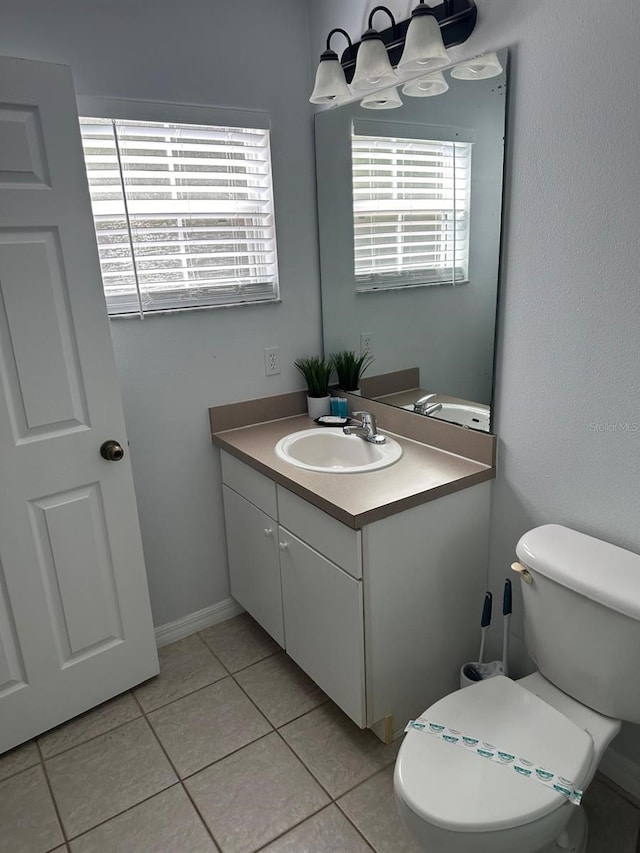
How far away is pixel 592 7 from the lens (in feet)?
4.31

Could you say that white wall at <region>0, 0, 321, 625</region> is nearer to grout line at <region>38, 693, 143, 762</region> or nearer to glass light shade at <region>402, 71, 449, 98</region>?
grout line at <region>38, 693, 143, 762</region>

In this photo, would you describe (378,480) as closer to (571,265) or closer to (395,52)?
Result: (571,265)

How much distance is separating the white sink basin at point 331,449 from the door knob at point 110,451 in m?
0.51

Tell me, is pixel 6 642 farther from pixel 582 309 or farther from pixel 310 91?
pixel 310 91

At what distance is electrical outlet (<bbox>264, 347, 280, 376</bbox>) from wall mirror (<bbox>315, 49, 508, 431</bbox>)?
224 mm

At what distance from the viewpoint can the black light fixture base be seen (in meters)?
1.55

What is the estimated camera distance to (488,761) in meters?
1.26

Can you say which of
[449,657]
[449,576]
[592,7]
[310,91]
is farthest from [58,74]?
[449,657]

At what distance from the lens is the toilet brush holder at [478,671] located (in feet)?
5.98

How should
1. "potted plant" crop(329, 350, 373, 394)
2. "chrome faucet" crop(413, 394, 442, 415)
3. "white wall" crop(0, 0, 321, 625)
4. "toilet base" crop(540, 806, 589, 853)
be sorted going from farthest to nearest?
1. "potted plant" crop(329, 350, 373, 394)
2. "chrome faucet" crop(413, 394, 442, 415)
3. "white wall" crop(0, 0, 321, 625)
4. "toilet base" crop(540, 806, 589, 853)

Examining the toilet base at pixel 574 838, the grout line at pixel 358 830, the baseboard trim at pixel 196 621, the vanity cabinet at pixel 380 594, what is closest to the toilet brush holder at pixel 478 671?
the vanity cabinet at pixel 380 594

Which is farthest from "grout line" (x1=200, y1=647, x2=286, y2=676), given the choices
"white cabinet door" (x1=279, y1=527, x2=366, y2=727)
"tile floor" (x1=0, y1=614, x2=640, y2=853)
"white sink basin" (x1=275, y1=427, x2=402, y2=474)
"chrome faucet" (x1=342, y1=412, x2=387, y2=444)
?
"chrome faucet" (x1=342, y1=412, x2=387, y2=444)

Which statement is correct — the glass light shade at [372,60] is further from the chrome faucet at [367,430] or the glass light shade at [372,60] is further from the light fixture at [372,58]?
the chrome faucet at [367,430]

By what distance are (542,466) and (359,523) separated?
563 millimetres
